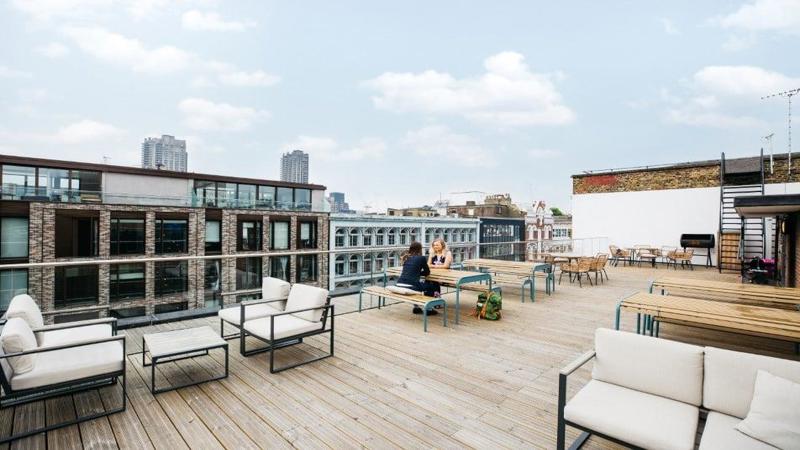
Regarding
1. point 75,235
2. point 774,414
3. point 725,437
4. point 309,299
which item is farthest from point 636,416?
point 75,235

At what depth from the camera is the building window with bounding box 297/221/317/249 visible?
28.6 meters

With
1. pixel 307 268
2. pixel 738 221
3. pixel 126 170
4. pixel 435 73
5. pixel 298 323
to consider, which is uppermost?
pixel 435 73

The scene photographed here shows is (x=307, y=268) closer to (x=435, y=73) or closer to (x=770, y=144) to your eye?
(x=435, y=73)

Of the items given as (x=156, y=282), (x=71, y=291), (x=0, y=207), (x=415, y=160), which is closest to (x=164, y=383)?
(x=156, y=282)

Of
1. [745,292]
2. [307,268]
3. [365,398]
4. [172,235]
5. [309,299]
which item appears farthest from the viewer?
[172,235]

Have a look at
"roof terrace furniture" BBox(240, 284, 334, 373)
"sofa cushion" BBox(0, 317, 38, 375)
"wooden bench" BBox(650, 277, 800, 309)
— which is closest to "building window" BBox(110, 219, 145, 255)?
"roof terrace furniture" BBox(240, 284, 334, 373)

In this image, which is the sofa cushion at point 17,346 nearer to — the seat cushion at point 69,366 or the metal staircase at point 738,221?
the seat cushion at point 69,366

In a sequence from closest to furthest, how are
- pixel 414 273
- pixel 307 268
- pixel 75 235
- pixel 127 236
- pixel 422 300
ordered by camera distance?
1. pixel 422 300
2. pixel 414 273
3. pixel 307 268
4. pixel 75 235
5. pixel 127 236

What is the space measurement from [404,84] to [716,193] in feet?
59.2

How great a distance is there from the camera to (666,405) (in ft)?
7.38

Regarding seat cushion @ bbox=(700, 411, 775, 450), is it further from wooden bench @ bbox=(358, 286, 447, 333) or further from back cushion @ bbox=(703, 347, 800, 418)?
wooden bench @ bbox=(358, 286, 447, 333)

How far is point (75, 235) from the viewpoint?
20.0 m

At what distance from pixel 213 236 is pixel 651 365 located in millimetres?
26526

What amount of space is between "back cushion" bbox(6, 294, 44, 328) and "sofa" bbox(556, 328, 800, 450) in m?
4.58
